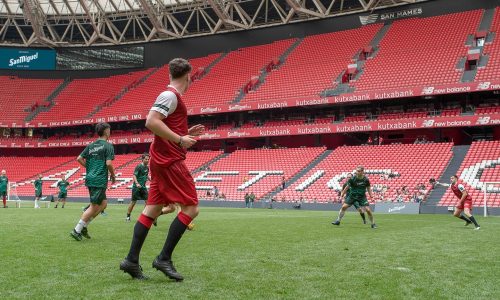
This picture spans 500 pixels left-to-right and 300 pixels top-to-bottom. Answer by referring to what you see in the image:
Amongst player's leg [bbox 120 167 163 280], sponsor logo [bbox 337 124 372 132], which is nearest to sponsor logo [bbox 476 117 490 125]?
sponsor logo [bbox 337 124 372 132]

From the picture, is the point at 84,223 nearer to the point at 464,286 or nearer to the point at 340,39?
the point at 464,286

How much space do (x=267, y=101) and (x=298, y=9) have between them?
8.80 meters

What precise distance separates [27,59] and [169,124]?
64.8 m

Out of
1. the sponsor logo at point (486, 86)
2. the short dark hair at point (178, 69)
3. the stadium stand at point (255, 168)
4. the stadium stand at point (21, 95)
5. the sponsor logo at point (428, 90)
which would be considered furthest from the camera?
the stadium stand at point (21, 95)

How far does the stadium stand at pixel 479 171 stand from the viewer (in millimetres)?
29344

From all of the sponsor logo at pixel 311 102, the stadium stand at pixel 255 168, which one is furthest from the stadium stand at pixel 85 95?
the sponsor logo at pixel 311 102

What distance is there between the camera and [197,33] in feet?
186

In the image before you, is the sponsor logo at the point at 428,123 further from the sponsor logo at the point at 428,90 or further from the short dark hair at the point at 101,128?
the short dark hair at the point at 101,128

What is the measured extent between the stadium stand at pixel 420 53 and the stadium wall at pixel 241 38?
1249 mm

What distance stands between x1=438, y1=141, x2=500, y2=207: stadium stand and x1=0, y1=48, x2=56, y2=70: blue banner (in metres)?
50.7

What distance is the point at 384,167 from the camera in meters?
36.3

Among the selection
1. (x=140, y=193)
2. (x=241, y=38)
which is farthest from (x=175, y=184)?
(x=241, y=38)

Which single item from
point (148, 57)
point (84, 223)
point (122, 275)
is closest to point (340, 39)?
point (148, 57)

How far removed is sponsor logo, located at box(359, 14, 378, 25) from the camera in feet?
164
